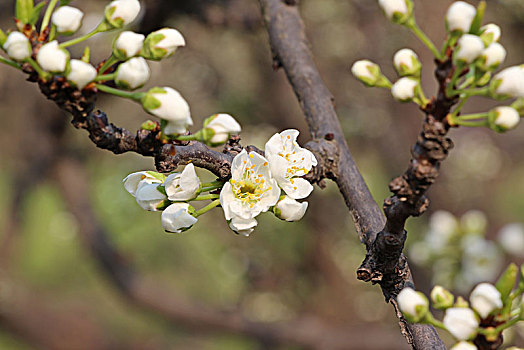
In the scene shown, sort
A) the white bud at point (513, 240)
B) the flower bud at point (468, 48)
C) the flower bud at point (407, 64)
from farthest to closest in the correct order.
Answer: the white bud at point (513, 240)
the flower bud at point (407, 64)
the flower bud at point (468, 48)

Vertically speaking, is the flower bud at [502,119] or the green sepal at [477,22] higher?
the green sepal at [477,22]

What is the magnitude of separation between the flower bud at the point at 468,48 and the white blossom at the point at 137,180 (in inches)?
20.3

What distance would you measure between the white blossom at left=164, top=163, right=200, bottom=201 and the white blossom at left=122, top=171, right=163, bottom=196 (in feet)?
0.13

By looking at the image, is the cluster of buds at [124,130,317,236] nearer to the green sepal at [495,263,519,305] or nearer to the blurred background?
the green sepal at [495,263,519,305]

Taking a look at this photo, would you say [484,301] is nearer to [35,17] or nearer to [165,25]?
[35,17]

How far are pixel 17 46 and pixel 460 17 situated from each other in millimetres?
599

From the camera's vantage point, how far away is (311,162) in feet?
3.37

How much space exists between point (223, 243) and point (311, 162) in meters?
4.19

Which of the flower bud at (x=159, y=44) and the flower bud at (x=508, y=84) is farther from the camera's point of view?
the flower bud at (x=159, y=44)

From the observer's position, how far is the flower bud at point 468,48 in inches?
27.2

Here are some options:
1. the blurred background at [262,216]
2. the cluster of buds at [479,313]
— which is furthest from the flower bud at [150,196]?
the blurred background at [262,216]

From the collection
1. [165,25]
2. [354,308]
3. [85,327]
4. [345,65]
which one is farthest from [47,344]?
[345,65]

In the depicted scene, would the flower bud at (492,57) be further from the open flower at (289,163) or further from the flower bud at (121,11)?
the flower bud at (121,11)

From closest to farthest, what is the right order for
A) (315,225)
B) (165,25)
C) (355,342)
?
(165,25)
(355,342)
(315,225)
